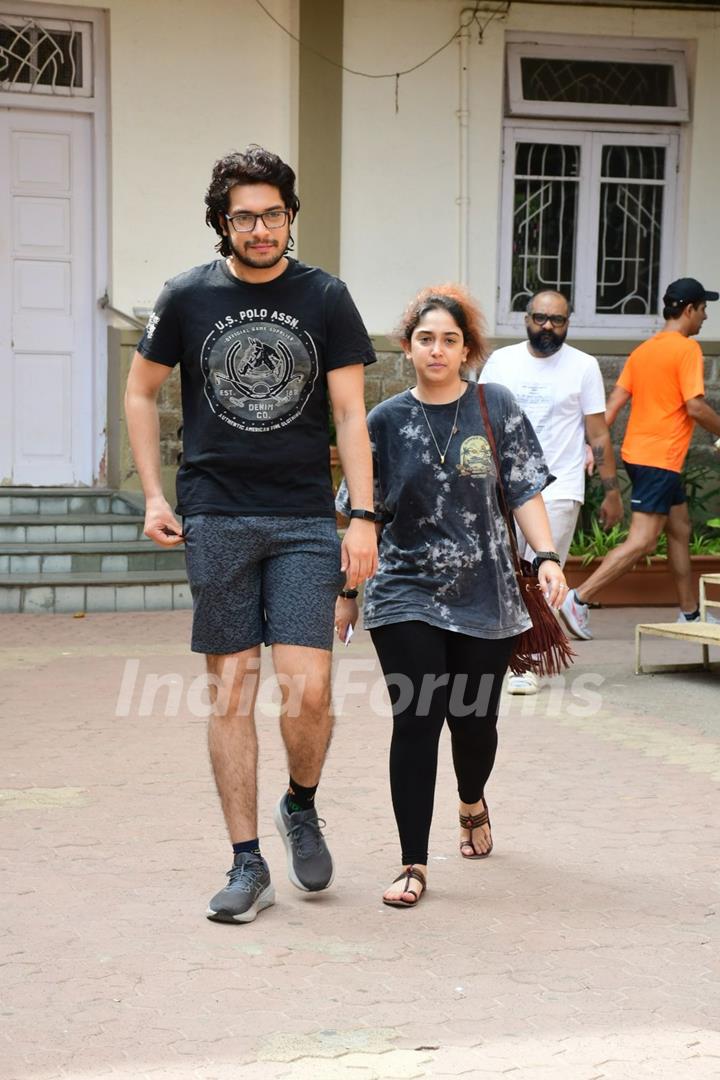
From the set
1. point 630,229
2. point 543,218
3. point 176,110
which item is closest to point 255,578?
point 176,110

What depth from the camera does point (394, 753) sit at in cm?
468

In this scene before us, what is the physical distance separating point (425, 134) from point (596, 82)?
1.41 m

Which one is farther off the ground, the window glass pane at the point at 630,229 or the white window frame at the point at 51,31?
the white window frame at the point at 51,31

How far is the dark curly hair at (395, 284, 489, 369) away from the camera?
4.85 metres

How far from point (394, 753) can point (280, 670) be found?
0.46 m

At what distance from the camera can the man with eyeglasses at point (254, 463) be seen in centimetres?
438

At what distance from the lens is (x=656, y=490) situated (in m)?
9.45

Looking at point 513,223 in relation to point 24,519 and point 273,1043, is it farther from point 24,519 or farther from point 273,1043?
point 273,1043

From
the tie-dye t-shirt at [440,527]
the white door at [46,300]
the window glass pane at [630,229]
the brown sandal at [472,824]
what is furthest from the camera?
the window glass pane at [630,229]

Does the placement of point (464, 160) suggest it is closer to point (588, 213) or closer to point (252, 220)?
point (588, 213)

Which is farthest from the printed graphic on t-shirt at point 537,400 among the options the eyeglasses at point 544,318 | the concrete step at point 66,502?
the concrete step at point 66,502

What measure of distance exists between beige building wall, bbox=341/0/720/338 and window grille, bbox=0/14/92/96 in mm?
1864

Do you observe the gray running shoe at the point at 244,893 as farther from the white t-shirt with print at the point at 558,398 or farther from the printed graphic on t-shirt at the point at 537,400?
the printed graphic on t-shirt at the point at 537,400

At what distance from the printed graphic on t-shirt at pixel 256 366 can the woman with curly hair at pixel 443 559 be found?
1.54 ft
